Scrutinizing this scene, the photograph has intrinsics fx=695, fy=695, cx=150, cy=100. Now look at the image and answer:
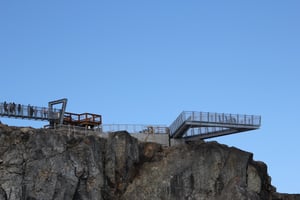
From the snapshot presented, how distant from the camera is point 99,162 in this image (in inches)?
3541

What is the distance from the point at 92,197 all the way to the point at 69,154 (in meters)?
6.26

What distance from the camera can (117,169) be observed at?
3602 inches

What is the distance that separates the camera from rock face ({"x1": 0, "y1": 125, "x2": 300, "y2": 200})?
3334 inches

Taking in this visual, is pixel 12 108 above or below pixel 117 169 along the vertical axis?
above

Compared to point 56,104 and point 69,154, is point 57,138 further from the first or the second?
point 56,104

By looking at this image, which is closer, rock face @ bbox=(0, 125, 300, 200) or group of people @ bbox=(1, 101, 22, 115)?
rock face @ bbox=(0, 125, 300, 200)

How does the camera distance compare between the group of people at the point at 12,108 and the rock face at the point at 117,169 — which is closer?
the rock face at the point at 117,169

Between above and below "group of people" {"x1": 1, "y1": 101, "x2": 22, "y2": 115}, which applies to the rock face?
below

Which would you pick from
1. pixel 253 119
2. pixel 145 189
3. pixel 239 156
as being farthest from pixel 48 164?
pixel 253 119

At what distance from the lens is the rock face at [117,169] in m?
84.7

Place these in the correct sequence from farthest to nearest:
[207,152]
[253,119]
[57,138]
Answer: [253,119]
[207,152]
[57,138]

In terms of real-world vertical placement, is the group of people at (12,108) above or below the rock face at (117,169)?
above

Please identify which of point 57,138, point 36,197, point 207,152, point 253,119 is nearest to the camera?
point 36,197

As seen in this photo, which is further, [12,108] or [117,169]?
[12,108]
